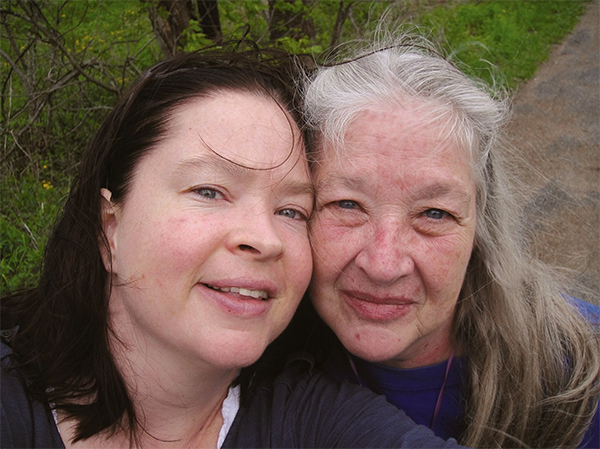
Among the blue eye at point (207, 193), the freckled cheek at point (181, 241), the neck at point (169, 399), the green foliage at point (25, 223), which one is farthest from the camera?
the green foliage at point (25, 223)

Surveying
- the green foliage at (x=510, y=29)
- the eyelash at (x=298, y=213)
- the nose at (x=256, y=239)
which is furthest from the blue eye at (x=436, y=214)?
the green foliage at (x=510, y=29)

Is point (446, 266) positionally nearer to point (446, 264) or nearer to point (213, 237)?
point (446, 264)

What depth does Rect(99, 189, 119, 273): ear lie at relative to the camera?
1.85 m

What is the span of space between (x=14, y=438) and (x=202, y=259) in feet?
2.44

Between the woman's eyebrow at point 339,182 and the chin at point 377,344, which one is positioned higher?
the woman's eyebrow at point 339,182

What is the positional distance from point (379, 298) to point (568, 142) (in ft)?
16.4

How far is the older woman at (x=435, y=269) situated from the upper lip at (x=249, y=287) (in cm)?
26

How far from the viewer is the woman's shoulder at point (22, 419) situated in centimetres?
170

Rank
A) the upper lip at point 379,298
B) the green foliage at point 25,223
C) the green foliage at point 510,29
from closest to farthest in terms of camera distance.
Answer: the upper lip at point 379,298 → the green foliage at point 25,223 → the green foliage at point 510,29

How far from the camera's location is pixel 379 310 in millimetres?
1979

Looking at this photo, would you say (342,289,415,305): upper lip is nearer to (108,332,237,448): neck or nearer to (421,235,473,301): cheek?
(421,235,473,301): cheek

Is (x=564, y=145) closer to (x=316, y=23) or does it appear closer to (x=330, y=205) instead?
(x=316, y=23)

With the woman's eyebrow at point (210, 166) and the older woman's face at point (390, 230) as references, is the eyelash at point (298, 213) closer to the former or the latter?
the older woman's face at point (390, 230)

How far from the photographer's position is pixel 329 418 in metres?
1.86
